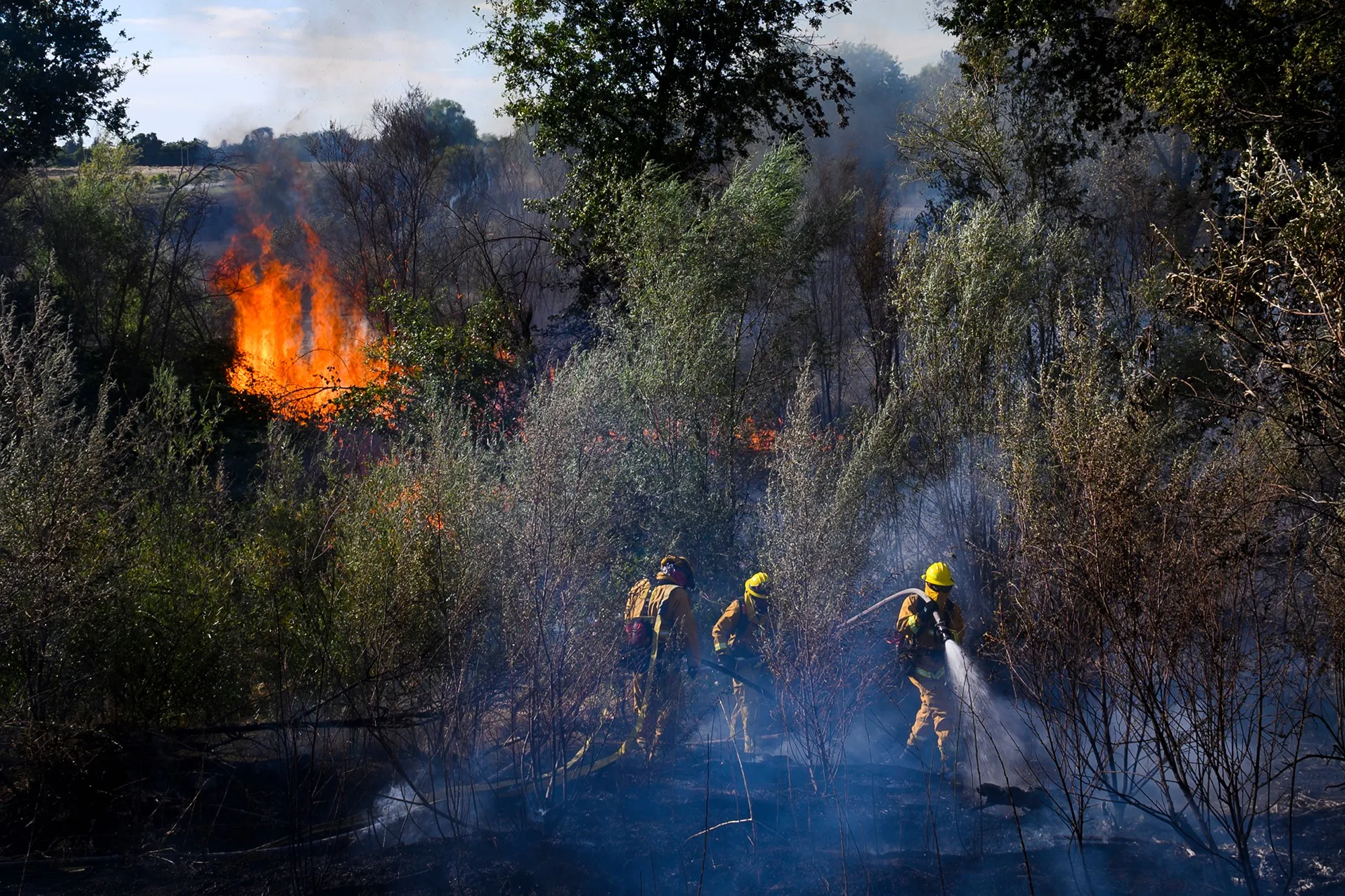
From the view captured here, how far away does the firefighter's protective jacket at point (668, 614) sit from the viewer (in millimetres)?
8289

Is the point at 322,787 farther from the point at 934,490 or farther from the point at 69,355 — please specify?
the point at 934,490

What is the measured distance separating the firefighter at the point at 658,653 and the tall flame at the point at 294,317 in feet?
50.0

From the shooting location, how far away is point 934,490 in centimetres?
1218

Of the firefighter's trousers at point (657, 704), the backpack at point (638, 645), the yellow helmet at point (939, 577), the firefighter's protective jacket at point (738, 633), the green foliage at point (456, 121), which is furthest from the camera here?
the green foliage at point (456, 121)

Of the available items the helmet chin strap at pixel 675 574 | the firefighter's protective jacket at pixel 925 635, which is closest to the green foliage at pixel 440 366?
the helmet chin strap at pixel 675 574

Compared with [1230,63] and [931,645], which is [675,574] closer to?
[931,645]

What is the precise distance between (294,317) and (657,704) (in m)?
23.8

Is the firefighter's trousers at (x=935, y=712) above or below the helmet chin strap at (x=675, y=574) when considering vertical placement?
below

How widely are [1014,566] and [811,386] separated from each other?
2745 millimetres

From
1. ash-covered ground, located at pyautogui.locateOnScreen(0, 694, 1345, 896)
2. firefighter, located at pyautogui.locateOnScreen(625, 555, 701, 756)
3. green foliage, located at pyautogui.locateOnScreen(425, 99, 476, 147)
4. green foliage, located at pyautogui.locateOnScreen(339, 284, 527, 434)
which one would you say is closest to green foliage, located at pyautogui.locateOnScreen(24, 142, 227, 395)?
green foliage, located at pyautogui.locateOnScreen(339, 284, 527, 434)

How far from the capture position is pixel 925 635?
8.52 m

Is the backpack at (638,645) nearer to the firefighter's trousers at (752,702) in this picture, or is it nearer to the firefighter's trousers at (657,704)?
the firefighter's trousers at (657,704)

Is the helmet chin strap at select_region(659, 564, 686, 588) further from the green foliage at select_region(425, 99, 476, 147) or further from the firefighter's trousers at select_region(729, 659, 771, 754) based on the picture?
the green foliage at select_region(425, 99, 476, 147)

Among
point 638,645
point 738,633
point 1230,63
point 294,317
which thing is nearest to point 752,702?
point 738,633
